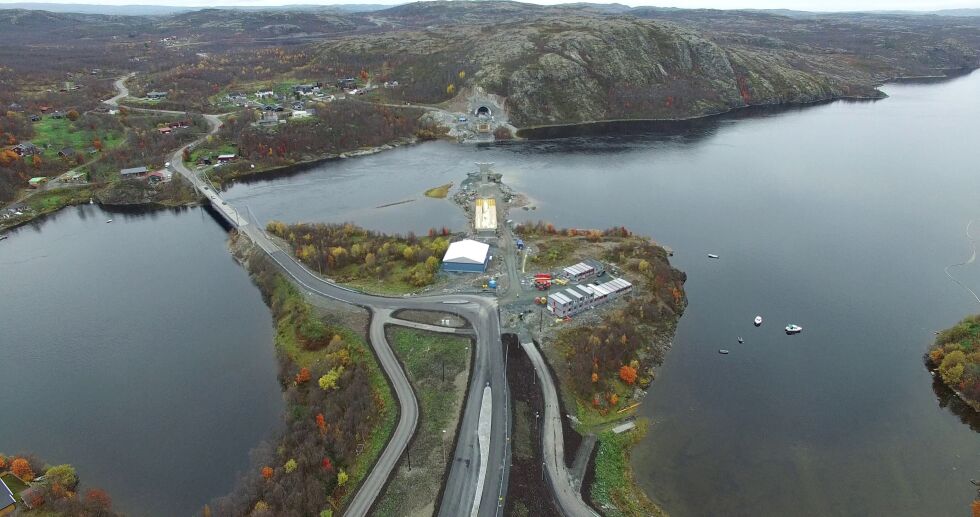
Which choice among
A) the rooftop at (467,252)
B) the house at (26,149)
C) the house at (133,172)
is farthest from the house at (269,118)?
the rooftop at (467,252)

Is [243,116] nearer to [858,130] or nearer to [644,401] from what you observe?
[644,401]

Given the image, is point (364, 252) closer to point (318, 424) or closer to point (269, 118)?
point (318, 424)

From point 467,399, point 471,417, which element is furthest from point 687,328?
point 471,417

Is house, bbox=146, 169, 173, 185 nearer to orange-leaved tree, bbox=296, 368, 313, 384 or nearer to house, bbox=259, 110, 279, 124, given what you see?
house, bbox=259, 110, 279, 124

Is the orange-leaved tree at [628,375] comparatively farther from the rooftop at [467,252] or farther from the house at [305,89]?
the house at [305,89]

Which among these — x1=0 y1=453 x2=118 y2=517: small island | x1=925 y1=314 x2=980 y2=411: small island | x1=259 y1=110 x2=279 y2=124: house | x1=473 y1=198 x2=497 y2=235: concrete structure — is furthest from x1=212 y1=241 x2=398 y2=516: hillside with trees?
x1=259 y1=110 x2=279 y2=124: house

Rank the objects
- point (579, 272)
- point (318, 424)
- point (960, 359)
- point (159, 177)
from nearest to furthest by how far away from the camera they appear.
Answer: point (318, 424) → point (960, 359) → point (579, 272) → point (159, 177)

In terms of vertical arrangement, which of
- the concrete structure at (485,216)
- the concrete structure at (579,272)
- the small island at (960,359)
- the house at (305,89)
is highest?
the house at (305,89)
